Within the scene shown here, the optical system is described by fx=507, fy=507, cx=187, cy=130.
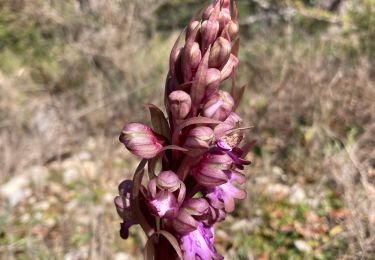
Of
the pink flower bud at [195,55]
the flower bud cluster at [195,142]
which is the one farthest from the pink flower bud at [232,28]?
the pink flower bud at [195,55]

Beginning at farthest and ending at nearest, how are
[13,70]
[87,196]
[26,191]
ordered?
[13,70] < [26,191] < [87,196]

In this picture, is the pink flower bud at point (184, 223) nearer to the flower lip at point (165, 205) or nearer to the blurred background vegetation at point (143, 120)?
the flower lip at point (165, 205)

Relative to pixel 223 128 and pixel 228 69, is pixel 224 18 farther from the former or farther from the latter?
pixel 223 128

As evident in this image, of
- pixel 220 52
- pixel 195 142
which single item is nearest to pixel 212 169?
pixel 195 142

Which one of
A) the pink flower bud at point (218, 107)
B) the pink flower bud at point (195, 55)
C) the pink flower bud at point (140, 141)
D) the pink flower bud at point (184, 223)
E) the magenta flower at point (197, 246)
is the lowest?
the magenta flower at point (197, 246)

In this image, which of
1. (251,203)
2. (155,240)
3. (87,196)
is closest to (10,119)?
(87,196)

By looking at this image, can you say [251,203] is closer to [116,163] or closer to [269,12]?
[116,163]
